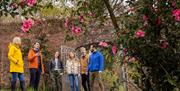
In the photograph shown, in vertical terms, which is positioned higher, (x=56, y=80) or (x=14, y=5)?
(x=14, y=5)

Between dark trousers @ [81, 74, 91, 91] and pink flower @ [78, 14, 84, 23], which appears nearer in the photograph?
pink flower @ [78, 14, 84, 23]

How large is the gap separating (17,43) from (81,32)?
5843 millimetres

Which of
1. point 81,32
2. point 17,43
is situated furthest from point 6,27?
point 81,32

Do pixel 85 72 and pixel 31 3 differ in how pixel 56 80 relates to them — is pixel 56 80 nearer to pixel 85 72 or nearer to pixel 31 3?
pixel 85 72

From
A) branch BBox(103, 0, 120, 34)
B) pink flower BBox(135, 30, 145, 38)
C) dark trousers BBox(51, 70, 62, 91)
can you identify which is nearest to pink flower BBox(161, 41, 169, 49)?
pink flower BBox(135, 30, 145, 38)

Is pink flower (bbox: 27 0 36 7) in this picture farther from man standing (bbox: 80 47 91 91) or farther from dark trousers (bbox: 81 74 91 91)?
dark trousers (bbox: 81 74 91 91)

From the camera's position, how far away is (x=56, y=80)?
52.5ft

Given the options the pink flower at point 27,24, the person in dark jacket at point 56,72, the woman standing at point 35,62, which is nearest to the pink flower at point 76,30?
the pink flower at point 27,24

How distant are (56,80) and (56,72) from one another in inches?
18.2

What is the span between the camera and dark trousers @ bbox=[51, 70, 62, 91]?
620 inches

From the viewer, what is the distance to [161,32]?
515 centimetres

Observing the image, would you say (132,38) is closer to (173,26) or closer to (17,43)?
(173,26)

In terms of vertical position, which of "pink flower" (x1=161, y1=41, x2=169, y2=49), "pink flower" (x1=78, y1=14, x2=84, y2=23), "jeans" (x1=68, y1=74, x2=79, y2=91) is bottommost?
"jeans" (x1=68, y1=74, x2=79, y2=91)

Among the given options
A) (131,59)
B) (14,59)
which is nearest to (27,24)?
(131,59)
